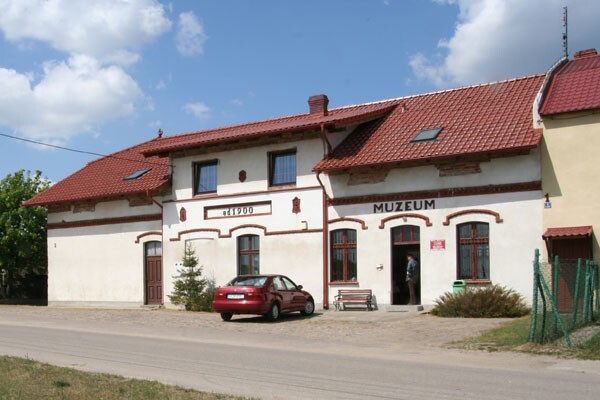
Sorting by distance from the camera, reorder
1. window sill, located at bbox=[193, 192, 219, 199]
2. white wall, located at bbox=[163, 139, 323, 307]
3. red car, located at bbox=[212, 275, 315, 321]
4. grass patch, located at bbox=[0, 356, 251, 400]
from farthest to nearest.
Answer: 1. window sill, located at bbox=[193, 192, 219, 199]
2. white wall, located at bbox=[163, 139, 323, 307]
3. red car, located at bbox=[212, 275, 315, 321]
4. grass patch, located at bbox=[0, 356, 251, 400]

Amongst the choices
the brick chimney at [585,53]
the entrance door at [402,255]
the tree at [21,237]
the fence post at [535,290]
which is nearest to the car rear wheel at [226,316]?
the entrance door at [402,255]

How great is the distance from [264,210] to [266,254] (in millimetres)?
1609

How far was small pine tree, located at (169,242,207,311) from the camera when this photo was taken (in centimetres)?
2624

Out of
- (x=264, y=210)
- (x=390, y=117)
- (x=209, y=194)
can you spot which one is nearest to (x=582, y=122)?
(x=390, y=117)

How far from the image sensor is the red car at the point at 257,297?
1981 cm

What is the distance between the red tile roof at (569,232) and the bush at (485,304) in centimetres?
201

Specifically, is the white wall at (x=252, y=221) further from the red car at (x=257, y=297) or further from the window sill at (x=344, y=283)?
the red car at (x=257, y=297)

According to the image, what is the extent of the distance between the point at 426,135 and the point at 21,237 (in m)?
23.7

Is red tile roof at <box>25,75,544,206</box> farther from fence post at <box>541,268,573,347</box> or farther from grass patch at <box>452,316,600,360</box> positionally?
fence post at <box>541,268,573,347</box>

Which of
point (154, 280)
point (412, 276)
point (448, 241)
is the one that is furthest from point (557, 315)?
point (154, 280)

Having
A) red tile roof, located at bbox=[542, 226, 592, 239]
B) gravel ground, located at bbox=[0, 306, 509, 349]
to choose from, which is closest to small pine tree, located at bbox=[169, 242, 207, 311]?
gravel ground, located at bbox=[0, 306, 509, 349]

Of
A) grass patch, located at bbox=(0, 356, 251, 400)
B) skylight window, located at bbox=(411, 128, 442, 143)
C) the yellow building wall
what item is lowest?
grass patch, located at bbox=(0, 356, 251, 400)

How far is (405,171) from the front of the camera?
74.4ft

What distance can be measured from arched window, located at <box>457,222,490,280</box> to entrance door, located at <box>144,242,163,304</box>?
1277 centimetres
